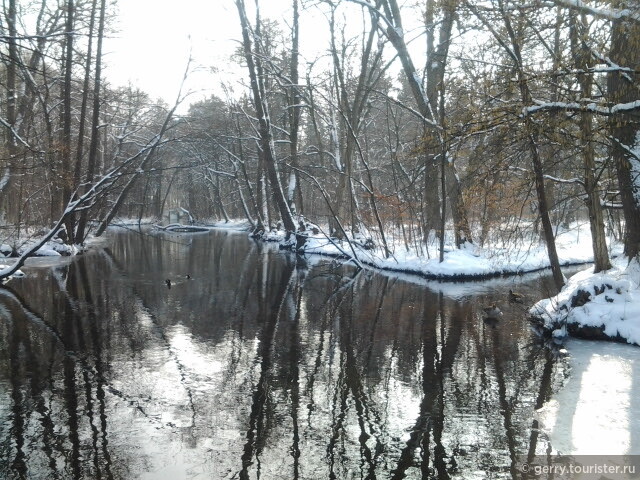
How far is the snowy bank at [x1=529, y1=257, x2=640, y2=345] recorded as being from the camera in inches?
358

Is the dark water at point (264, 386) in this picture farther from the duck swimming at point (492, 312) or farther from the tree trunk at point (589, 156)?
the tree trunk at point (589, 156)

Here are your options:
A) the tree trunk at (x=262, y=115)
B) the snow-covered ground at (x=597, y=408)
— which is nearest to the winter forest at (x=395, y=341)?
the snow-covered ground at (x=597, y=408)

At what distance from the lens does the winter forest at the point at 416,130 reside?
296 inches

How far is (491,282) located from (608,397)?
10.4 metres

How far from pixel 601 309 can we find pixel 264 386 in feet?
22.2

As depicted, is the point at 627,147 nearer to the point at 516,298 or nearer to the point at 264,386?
the point at 516,298

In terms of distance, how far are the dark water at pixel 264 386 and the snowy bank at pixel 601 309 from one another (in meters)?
0.80

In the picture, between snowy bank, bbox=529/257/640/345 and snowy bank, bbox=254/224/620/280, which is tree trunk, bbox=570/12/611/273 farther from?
snowy bank, bbox=254/224/620/280

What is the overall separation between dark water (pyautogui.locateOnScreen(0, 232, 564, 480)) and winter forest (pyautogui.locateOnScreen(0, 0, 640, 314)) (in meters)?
3.00

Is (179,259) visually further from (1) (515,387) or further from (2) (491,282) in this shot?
(1) (515,387)

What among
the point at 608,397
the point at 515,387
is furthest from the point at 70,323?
the point at 608,397

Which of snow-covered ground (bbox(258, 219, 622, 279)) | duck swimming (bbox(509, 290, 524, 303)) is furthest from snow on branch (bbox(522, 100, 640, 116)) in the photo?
snow-covered ground (bbox(258, 219, 622, 279))

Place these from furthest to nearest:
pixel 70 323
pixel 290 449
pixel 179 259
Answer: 1. pixel 179 259
2. pixel 70 323
3. pixel 290 449

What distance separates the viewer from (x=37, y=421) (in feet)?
18.0
